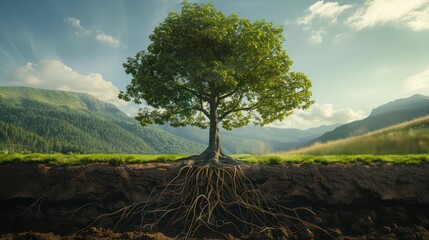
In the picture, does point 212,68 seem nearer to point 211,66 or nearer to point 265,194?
point 211,66

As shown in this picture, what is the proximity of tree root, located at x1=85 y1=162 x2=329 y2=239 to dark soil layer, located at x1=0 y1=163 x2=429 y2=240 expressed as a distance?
38 cm

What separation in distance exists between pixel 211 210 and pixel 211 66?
860 centimetres

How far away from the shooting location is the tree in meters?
17.7

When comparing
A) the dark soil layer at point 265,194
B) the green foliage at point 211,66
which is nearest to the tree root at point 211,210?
the dark soil layer at point 265,194

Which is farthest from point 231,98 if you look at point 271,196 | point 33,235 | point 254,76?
point 33,235

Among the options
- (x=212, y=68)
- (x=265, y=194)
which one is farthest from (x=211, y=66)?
(x=265, y=194)

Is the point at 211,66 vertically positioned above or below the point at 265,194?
above

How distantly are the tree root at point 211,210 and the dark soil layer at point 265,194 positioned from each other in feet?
1.23

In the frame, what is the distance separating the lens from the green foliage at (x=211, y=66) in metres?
17.7

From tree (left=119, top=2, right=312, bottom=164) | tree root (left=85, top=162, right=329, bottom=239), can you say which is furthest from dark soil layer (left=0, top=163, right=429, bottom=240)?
tree (left=119, top=2, right=312, bottom=164)

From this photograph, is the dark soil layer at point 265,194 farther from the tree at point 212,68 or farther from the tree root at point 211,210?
the tree at point 212,68

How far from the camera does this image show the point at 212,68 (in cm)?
1723

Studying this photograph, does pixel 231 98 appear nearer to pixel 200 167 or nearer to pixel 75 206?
pixel 200 167

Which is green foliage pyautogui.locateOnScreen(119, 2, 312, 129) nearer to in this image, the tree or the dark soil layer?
the tree
